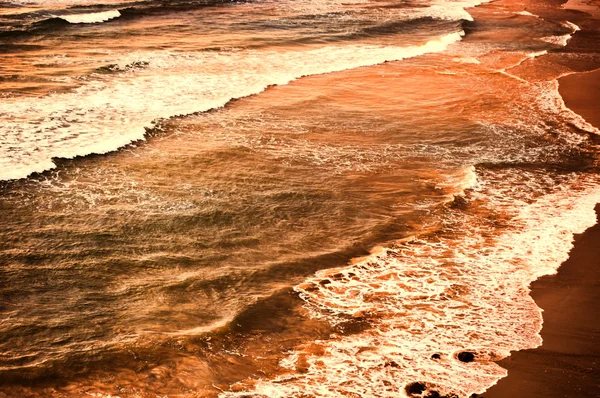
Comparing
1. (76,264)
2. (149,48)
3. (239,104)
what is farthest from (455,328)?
(149,48)

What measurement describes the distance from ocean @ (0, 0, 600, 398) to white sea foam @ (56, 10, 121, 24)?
20.6ft

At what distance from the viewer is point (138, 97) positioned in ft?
39.1

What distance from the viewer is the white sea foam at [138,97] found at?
359 inches

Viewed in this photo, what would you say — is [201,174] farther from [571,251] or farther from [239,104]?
[571,251]

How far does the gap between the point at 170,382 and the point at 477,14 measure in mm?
26584

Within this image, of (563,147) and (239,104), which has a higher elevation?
(239,104)

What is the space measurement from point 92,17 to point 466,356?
2091 centimetres

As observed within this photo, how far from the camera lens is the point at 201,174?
8.25m

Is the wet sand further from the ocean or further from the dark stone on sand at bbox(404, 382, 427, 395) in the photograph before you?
the dark stone on sand at bbox(404, 382, 427, 395)

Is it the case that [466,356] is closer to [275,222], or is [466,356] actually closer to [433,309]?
[433,309]

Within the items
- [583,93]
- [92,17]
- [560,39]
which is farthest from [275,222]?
[92,17]

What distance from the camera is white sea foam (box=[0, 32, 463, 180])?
9109 mm

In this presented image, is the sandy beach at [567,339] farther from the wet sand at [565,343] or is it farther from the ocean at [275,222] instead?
the ocean at [275,222]

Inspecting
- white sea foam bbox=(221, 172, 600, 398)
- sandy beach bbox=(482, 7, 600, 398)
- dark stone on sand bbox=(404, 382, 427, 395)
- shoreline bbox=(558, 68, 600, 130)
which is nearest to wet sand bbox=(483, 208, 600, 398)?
sandy beach bbox=(482, 7, 600, 398)
